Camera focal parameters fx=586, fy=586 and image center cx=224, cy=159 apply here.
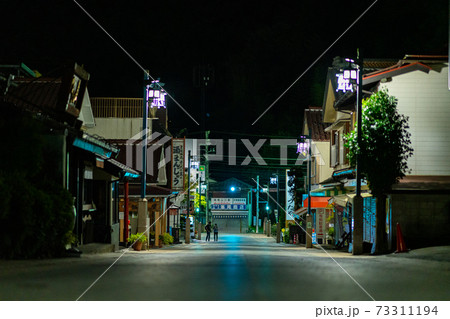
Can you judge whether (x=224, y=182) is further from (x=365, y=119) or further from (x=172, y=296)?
(x=172, y=296)

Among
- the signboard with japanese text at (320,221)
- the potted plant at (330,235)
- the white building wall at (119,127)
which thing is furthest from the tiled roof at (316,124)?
the white building wall at (119,127)

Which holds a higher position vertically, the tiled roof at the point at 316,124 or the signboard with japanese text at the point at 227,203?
the tiled roof at the point at 316,124

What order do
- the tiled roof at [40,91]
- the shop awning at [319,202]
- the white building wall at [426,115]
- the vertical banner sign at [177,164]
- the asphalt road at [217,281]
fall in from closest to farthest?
the asphalt road at [217,281] < the tiled roof at [40,91] < the white building wall at [426,115] < the shop awning at [319,202] < the vertical banner sign at [177,164]

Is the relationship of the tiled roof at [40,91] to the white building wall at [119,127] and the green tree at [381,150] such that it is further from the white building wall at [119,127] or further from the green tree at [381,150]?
the white building wall at [119,127]

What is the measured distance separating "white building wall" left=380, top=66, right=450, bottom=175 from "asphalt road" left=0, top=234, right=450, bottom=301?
11.8 meters

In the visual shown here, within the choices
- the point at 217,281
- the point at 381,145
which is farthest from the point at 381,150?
the point at 217,281

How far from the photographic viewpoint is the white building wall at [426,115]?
26.1 meters

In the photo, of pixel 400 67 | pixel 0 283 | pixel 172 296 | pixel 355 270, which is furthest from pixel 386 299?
pixel 400 67

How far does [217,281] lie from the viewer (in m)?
11.5

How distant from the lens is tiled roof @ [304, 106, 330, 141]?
151ft

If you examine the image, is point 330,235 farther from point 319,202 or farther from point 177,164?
point 177,164

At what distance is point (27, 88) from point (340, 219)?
22100mm

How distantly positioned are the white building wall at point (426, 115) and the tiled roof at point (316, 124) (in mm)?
18616

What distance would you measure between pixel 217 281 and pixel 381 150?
14448 millimetres
